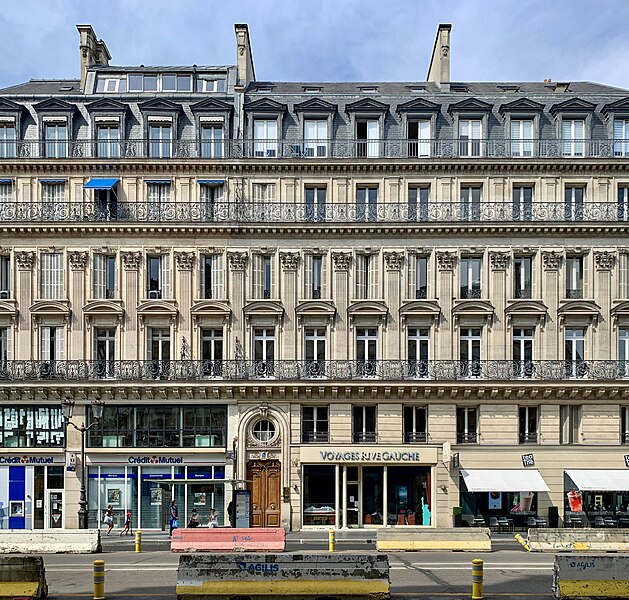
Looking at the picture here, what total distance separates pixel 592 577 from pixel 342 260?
19.5 meters

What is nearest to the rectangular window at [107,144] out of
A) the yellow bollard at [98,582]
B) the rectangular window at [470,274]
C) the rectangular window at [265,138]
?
the rectangular window at [265,138]

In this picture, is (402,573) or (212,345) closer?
(402,573)

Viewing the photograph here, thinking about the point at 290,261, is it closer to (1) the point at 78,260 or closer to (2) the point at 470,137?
(1) the point at 78,260

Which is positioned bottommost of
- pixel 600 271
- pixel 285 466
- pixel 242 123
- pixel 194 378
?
pixel 285 466

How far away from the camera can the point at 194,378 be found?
111 feet

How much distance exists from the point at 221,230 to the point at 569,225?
50.6 ft

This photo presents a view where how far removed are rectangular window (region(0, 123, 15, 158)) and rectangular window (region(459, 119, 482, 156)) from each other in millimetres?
20301

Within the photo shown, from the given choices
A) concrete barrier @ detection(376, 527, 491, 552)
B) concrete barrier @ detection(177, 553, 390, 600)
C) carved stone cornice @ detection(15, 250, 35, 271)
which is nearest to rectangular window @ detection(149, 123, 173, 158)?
carved stone cornice @ detection(15, 250, 35, 271)

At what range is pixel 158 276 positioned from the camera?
34.9 meters

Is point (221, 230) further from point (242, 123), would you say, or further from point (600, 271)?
point (600, 271)

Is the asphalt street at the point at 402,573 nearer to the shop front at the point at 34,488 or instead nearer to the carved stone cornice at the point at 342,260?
the shop front at the point at 34,488

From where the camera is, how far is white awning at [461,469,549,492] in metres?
32.3

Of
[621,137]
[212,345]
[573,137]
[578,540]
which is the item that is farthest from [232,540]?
[621,137]

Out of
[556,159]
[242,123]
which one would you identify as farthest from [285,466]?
[556,159]
